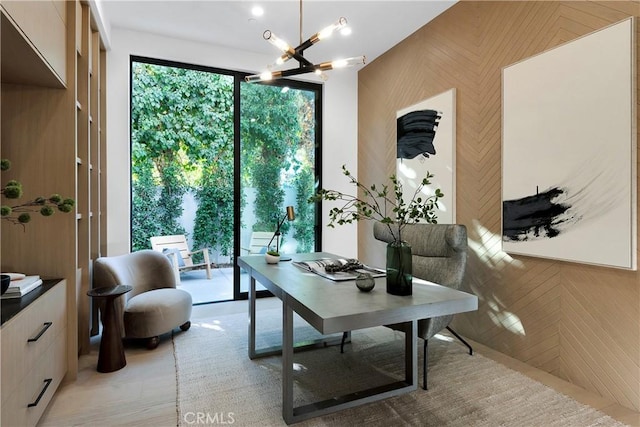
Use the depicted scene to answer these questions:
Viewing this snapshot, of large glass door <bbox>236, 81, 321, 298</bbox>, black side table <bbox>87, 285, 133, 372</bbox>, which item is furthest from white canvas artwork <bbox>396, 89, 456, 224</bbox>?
black side table <bbox>87, 285, 133, 372</bbox>

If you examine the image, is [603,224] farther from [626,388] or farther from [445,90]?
[445,90]

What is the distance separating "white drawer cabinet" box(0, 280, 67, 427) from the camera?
138 centimetres

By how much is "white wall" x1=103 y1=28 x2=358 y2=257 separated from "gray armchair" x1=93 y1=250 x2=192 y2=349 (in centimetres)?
58

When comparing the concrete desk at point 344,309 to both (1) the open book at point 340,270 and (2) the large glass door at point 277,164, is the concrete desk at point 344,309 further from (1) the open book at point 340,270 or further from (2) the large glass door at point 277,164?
(2) the large glass door at point 277,164

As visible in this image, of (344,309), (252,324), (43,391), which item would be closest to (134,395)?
(43,391)

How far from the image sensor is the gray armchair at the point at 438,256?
231cm

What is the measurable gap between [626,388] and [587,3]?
7.74 ft

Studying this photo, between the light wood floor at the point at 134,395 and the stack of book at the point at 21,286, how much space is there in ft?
2.35

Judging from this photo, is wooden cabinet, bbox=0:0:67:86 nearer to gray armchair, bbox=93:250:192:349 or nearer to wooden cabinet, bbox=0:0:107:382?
wooden cabinet, bbox=0:0:107:382

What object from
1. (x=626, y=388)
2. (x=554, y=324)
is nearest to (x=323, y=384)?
(x=554, y=324)

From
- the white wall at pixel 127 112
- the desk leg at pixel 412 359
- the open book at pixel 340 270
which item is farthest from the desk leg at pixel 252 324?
the white wall at pixel 127 112

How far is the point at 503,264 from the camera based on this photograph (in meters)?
2.69

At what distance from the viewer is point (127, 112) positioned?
11.5ft

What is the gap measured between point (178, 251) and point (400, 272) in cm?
311
